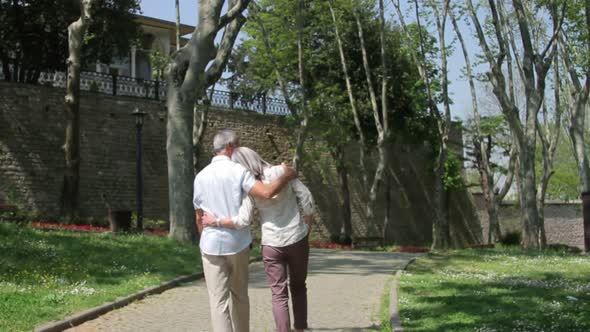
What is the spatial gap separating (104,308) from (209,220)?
330cm

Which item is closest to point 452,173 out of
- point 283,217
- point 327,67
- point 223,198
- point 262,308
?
point 327,67

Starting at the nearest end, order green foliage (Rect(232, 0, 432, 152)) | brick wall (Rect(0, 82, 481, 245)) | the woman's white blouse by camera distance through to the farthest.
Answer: the woman's white blouse → brick wall (Rect(0, 82, 481, 245)) → green foliage (Rect(232, 0, 432, 152))

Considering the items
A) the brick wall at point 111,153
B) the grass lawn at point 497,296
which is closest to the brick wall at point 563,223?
the brick wall at point 111,153

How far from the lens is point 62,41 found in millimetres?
25516

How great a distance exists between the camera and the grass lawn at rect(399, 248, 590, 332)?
24.0ft

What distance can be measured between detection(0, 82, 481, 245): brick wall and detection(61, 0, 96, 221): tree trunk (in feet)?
3.75

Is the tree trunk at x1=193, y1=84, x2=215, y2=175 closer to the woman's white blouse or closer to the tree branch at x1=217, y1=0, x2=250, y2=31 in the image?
the tree branch at x1=217, y1=0, x2=250, y2=31

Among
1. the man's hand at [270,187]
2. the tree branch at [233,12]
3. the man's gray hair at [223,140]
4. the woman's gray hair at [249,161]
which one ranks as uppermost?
the tree branch at [233,12]

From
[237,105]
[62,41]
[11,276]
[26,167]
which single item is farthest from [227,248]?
[237,105]

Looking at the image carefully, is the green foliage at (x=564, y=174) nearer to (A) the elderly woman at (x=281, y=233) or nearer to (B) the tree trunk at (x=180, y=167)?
(B) the tree trunk at (x=180, y=167)

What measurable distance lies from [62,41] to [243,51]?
8.47 metres

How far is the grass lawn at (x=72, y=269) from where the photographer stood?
8.14 m

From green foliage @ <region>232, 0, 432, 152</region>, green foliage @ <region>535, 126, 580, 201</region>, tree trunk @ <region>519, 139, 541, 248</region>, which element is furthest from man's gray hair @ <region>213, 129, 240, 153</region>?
green foliage @ <region>535, 126, 580, 201</region>

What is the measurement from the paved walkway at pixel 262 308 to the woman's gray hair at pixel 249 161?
2.17 m
